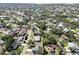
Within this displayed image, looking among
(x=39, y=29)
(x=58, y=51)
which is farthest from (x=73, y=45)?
(x=39, y=29)

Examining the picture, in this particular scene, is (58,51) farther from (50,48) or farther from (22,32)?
(22,32)

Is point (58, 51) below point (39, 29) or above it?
below

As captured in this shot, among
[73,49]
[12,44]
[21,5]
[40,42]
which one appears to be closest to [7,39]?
[12,44]

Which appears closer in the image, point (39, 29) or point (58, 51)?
point (58, 51)

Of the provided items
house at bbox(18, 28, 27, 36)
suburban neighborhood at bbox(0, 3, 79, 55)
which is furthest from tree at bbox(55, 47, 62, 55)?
house at bbox(18, 28, 27, 36)

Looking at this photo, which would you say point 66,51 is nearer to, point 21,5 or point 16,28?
point 16,28

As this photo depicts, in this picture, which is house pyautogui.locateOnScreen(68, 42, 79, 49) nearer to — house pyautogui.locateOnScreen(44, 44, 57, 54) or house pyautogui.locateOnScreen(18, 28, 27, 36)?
house pyautogui.locateOnScreen(44, 44, 57, 54)

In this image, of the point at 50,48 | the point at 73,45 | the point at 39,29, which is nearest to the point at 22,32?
the point at 39,29

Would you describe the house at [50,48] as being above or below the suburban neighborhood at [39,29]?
below

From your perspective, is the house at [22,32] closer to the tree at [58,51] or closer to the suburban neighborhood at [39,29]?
the suburban neighborhood at [39,29]

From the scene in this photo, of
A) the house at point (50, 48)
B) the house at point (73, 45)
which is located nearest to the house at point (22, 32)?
the house at point (50, 48)

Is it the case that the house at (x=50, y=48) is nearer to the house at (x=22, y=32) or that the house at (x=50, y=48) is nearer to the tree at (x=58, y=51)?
the tree at (x=58, y=51)

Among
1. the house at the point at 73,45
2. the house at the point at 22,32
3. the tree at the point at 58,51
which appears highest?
the house at the point at 22,32
